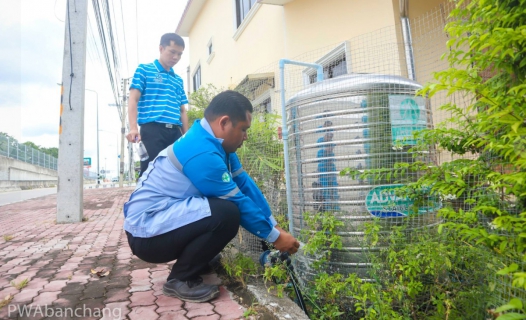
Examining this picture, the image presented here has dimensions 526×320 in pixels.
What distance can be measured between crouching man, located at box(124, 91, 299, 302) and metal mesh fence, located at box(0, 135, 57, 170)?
27.6m

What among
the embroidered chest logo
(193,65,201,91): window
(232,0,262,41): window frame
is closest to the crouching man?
the embroidered chest logo

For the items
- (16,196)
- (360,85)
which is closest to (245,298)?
(360,85)

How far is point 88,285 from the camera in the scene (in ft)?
7.90

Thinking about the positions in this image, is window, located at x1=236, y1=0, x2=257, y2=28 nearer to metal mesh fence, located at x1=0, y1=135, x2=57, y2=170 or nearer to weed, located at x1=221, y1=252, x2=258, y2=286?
weed, located at x1=221, y1=252, x2=258, y2=286

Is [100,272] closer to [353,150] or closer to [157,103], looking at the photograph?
[157,103]

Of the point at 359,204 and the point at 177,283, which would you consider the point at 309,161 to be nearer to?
the point at 359,204

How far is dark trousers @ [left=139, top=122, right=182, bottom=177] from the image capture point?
315cm

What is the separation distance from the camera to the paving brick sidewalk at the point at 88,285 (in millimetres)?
1952

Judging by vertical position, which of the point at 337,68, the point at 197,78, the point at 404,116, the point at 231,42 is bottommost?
the point at 404,116

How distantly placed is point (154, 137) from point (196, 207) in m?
1.40

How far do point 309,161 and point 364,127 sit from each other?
17.3 inches

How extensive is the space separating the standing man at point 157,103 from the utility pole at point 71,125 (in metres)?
2.92

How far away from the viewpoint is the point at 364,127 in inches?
88.4

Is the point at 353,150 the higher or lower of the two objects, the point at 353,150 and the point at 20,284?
the higher
